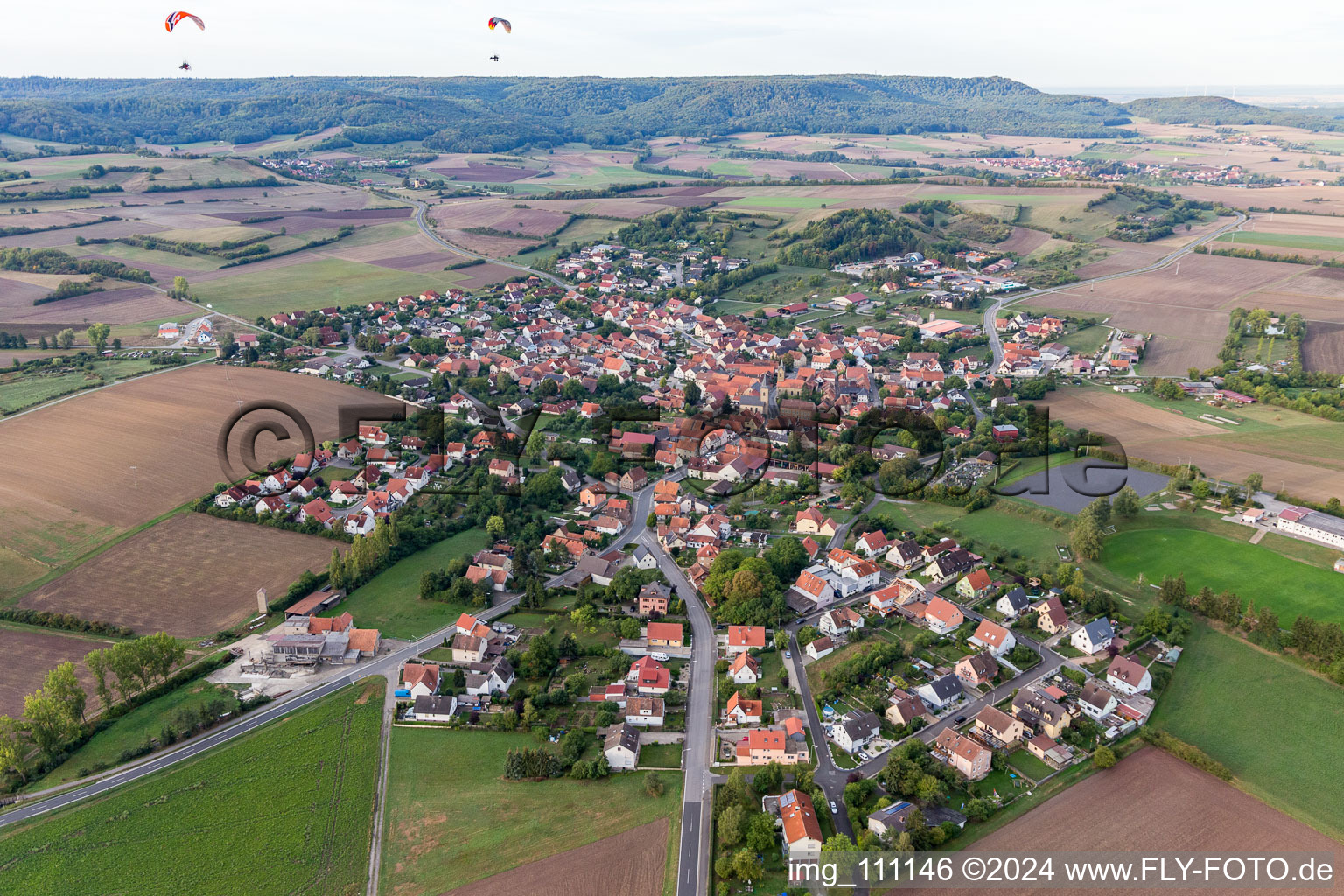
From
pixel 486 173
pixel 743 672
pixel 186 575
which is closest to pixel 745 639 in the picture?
pixel 743 672

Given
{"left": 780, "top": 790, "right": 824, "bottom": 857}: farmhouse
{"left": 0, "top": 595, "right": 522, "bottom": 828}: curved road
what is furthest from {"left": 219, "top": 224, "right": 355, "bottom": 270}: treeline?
{"left": 780, "top": 790, "right": 824, "bottom": 857}: farmhouse

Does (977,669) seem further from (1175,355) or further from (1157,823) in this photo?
(1175,355)

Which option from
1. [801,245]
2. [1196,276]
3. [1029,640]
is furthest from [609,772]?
[1196,276]

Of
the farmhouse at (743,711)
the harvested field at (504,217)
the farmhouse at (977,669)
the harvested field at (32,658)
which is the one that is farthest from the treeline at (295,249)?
the farmhouse at (977,669)

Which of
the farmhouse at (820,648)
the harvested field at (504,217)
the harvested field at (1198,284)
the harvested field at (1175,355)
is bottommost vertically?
the farmhouse at (820,648)

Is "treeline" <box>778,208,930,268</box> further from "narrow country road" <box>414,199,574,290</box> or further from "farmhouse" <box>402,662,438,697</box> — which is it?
"farmhouse" <box>402,662,438,697</box>

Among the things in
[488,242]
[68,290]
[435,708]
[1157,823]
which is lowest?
[1157,823]

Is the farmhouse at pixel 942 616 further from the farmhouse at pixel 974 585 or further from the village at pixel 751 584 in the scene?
the farmhouse at pixel 974 585
